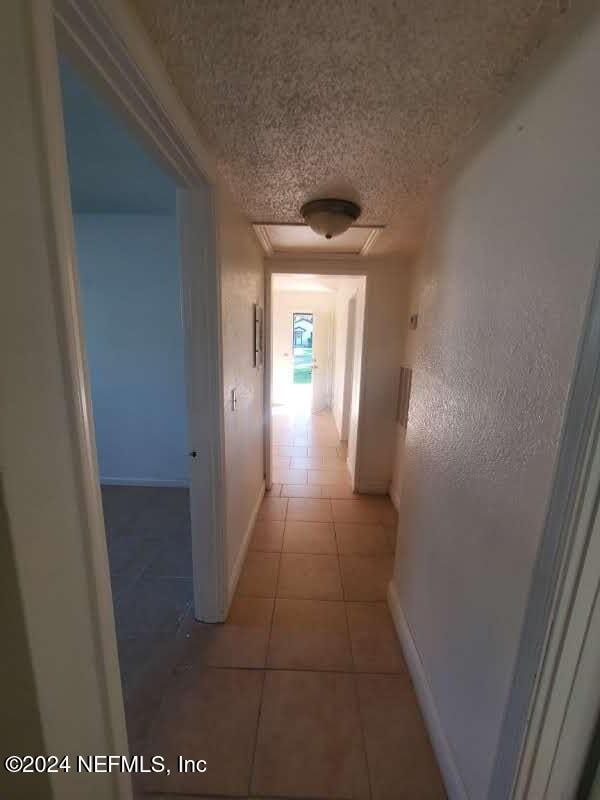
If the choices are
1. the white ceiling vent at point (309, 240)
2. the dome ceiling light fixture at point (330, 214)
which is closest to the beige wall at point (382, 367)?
the white ceiling vent at point (309, 240)

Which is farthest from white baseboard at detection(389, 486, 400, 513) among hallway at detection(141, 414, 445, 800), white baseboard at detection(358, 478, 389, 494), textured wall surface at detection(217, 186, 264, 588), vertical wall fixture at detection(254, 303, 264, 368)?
vertical wall fixture at detection(254, 303, 264, 368)

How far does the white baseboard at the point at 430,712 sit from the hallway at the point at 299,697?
0.14 ft

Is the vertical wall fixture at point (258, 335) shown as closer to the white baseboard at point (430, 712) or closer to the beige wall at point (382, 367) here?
the beige wall at point (382, 367)

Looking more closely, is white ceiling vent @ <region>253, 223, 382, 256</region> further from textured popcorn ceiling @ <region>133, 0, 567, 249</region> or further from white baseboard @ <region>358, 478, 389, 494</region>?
white baseboard @ <region>358, 478, 389, 494</region>

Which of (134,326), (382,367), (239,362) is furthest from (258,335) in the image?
(134,326)

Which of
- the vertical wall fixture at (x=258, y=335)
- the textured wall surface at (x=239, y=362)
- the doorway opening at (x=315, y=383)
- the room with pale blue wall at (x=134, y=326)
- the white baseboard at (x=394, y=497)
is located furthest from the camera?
the doorway opening at (x=315, y=383)

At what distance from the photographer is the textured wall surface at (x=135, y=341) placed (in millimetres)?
2674

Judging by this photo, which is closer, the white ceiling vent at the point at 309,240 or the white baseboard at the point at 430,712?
the white baseboard at the point at 430,712

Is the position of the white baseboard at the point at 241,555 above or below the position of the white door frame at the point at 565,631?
below

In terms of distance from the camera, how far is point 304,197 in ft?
5.16

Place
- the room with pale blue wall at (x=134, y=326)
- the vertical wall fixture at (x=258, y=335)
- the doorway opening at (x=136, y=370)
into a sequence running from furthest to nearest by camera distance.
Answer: the room with pale blue wall at (x=134, y=326)
the vertical wall fixture at (x=258, y=335)
the doorway opening at (x=136, y=370)

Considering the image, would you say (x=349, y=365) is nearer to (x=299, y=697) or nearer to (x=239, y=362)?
(x=239, y=362)

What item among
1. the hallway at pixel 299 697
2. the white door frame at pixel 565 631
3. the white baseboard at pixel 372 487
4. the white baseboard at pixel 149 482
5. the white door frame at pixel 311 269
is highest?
the white door frame at pixel 311 269

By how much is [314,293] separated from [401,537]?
5.28 m
